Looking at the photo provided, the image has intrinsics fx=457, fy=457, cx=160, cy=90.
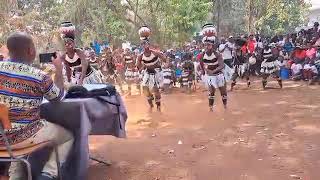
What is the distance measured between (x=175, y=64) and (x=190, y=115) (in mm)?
6365

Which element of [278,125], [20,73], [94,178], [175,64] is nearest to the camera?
[20,73]

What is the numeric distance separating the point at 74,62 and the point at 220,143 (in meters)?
3.25

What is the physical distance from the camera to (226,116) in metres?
10.4

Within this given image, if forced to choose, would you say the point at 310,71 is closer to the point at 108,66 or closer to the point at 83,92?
the point at 108,66

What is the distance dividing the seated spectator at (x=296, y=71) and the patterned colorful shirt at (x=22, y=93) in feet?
46.5

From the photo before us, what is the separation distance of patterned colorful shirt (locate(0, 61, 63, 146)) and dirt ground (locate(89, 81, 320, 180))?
256 centimetres

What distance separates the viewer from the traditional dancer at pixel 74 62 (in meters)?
8.30

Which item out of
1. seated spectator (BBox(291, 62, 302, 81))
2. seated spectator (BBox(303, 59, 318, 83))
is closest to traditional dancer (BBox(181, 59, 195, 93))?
seated spectator (BBox(291, 62, 302, 81))

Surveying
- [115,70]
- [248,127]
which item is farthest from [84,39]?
[248,127]

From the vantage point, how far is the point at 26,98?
3486mm

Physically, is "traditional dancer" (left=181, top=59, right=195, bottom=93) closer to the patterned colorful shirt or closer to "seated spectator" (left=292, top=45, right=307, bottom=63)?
"seated spectator" (left=292, top=45, right=307, bottom=63)

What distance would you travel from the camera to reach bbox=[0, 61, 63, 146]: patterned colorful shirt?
344 cm

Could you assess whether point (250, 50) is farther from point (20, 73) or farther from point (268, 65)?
point (20, 73)

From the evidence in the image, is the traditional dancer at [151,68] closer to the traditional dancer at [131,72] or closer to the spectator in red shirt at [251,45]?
the traditional dancer at [131,72]
